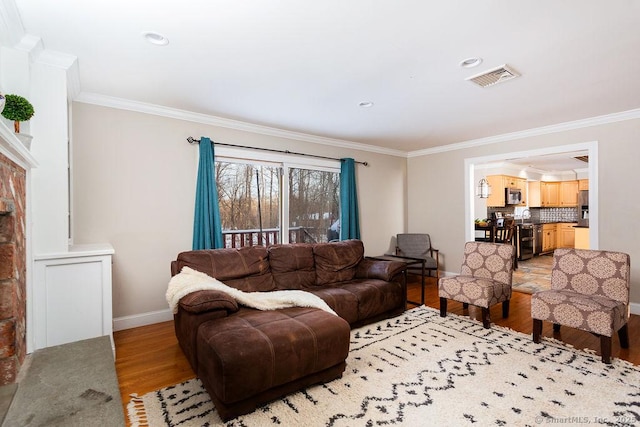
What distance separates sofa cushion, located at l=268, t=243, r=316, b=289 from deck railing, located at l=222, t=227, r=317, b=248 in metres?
0.95

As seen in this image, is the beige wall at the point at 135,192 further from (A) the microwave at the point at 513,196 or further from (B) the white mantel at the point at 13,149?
(A) the microwave at the point at 513,196

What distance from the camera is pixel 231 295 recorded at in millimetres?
2652

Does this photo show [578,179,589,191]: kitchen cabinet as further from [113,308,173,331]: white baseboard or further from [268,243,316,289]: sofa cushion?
[113,308,173,331]: white baseboard

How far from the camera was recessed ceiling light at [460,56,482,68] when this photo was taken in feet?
8.18

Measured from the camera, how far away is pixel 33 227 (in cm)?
237

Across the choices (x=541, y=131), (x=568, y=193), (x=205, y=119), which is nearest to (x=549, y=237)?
(x=568, y=193)

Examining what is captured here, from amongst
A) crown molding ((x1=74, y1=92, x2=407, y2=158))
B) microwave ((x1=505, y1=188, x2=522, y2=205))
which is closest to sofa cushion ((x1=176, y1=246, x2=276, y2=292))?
crown molding ((x1=74, y1=92, x2=407, y2=158))

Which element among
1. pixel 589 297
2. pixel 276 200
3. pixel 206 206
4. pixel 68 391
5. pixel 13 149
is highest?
pixel 13 149

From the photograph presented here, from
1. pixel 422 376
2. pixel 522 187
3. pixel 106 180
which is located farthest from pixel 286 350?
pixel 522 187

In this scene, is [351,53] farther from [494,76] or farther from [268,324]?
[268,324]

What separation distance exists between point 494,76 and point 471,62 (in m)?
0.37

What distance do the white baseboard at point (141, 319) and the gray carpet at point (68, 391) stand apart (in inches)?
49.1

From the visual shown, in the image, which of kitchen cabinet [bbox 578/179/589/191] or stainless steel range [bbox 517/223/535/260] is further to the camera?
kitchen cabinet [bbox 578/179/589/191]

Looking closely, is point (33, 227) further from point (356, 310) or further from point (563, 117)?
point (563, 117)
